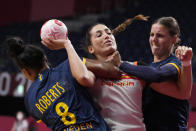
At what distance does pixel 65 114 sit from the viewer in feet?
6.85

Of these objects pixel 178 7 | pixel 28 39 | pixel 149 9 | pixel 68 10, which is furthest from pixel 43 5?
pixel 178 7

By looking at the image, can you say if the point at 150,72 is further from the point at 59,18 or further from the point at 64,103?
the point at 59,18

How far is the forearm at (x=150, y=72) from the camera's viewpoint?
209cm

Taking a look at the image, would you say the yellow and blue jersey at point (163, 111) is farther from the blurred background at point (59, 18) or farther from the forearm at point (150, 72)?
the blurred background at point (59, 18)

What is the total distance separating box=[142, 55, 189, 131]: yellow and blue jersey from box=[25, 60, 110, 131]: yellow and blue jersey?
1.24 ft

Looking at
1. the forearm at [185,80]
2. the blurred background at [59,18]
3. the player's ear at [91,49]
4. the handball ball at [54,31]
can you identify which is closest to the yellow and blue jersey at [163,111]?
the forearm at [185,80]

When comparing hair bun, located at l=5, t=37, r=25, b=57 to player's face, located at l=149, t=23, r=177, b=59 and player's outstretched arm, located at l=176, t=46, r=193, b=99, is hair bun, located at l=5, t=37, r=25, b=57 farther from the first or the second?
player's outstretched arm, located at l=176, t=46, r=193, b=99

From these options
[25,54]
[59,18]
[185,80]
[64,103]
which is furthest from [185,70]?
[59,18]

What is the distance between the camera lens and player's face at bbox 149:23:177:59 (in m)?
2.35

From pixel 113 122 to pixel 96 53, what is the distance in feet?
1.78

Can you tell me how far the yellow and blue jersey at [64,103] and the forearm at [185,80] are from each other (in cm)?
59

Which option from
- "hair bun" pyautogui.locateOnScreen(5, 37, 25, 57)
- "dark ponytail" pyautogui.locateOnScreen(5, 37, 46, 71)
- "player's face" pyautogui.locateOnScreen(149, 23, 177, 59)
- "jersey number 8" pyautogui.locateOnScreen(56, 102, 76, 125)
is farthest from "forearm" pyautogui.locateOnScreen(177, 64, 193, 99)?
"hair bun" pyautogui.locateOnScreen(5, 37, 25, 57)

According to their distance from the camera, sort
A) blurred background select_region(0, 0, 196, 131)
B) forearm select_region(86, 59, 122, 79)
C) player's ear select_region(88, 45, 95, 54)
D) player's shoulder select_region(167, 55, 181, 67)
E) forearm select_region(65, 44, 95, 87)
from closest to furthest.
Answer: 1. forearm select_region(65, 44, 95, 87)
2. forearm select_region(86, 59, 122, 79)
3. player's shoulder select_region(167, 55, 181, 67)
4. player's ear select_region(88, 45, 95, 54)
5. blurred background select_region(0, 0, 196, 131)

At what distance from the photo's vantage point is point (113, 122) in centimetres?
222
